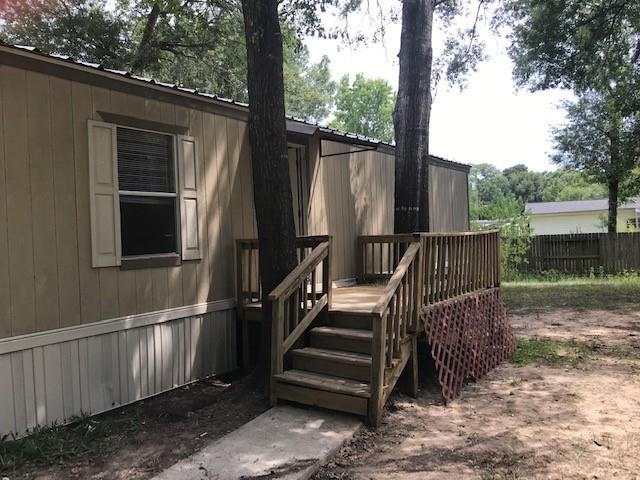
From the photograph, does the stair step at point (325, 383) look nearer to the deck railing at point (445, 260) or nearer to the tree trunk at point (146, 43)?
the deck railing at point (445, 260)

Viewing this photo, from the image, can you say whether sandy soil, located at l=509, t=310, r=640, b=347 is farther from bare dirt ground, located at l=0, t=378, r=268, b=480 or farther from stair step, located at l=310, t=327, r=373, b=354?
bare dirt ground, located at l=0, t=378, r=268, b=480

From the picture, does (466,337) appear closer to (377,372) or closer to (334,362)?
(334,362)

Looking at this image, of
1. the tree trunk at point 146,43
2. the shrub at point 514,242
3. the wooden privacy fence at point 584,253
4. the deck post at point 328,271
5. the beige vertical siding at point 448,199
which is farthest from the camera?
the shrub at point 514,242

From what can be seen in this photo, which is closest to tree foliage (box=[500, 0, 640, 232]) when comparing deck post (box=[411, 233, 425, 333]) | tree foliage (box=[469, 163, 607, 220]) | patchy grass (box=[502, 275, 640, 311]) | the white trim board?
patchy grass (box=[502, 275, 640, 311])

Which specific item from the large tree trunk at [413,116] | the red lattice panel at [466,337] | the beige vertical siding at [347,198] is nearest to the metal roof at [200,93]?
the beige vertical siding at [347,198]

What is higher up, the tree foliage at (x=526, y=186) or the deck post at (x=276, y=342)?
the tree foliage at (x=526, y=186)

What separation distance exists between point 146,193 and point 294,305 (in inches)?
72.2

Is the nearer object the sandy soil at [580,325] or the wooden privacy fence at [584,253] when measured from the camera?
the sandy soil at [580,325]

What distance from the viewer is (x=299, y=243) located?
5301mm

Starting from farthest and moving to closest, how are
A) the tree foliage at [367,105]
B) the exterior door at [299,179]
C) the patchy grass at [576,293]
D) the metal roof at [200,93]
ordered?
1. the tree foliage at [367,105]
2. the patchy grass at [576,293]
3. the exterior door at [299,179]
4. the metal roof at [200,93]

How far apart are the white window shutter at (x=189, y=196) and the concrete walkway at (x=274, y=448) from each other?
2002 millimetres

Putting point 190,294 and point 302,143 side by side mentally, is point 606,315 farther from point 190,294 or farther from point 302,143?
point 190,294

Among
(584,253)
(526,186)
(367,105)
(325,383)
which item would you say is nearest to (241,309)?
(325,383)

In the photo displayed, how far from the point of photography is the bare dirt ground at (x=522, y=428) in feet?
11.1
